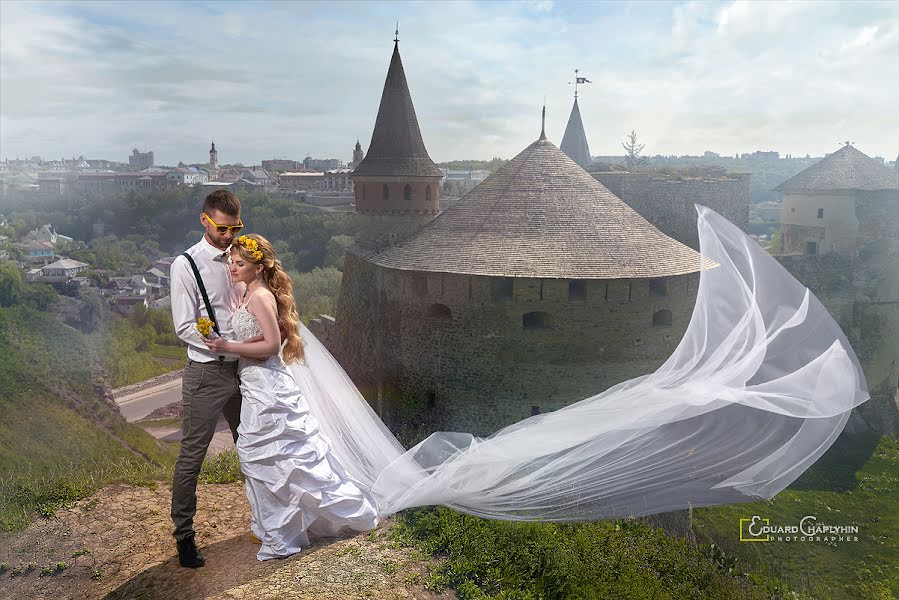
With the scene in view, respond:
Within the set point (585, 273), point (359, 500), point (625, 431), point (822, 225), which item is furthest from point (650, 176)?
point (359, 500)

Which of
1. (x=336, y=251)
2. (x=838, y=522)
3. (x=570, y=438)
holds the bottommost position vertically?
(x=838, y=522)

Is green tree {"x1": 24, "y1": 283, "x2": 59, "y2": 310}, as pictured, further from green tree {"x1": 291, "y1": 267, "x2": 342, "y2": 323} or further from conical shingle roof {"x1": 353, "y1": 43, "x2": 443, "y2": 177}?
conical shingle roof {"x1": 353, "y1": 43, "x2": 443, "y2": 177}

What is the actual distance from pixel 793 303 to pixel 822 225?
20642 mm

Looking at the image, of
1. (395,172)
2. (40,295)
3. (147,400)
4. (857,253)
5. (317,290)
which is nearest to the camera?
(395,172)

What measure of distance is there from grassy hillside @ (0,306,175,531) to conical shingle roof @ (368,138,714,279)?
605cm

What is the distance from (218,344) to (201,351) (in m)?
0.27

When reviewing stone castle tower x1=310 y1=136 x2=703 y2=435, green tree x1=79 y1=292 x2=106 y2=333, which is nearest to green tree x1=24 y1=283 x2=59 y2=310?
green tree x1=79 y1=292 x2=106 y2=333

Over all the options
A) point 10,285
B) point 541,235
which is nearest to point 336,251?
point 10,285

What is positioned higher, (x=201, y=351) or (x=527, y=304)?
(x=201, y=351)

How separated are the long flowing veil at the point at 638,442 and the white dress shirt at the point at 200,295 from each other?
886 millimetres

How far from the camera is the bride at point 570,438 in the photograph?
15.1 feet

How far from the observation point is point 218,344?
4.37 metres

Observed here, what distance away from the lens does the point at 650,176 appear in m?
26.5

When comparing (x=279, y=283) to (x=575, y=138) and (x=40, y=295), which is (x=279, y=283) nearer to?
(x=40, y=295)
